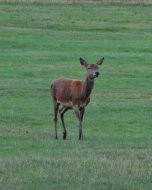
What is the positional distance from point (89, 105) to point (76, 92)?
6945mm

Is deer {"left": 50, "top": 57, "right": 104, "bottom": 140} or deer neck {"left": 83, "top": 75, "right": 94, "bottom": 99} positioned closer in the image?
deer {"left": 50, "top": 57, "right": 104, "bottom": 140}

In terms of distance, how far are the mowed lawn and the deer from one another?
668 millimetres

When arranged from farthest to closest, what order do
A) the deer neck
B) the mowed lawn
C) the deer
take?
the deer neck
the deer
the mowed lawn

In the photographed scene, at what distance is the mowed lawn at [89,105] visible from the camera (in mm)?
12375

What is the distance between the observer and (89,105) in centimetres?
2641

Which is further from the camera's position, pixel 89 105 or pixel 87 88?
pixel 89 105

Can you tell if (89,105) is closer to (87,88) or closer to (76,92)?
(76,92)

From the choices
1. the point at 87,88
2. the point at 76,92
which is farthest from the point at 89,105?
the point at 87,88

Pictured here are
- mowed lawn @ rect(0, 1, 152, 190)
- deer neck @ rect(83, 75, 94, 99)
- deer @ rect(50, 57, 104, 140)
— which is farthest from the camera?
deer neck @ rect(83, 75, 94, 99)

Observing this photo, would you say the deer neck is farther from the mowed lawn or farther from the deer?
the mowed lawn

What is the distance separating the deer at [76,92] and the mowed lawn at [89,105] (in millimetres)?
668

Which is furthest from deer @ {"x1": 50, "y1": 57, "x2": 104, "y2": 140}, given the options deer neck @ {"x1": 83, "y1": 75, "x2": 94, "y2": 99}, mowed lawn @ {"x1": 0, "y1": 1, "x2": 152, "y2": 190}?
mowed lawn @ {"x1": 0, "y1": 1, "x2": 152, "y2": 190}

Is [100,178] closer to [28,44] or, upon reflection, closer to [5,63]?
[5,63]

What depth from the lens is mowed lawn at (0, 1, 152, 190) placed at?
40.6ft
